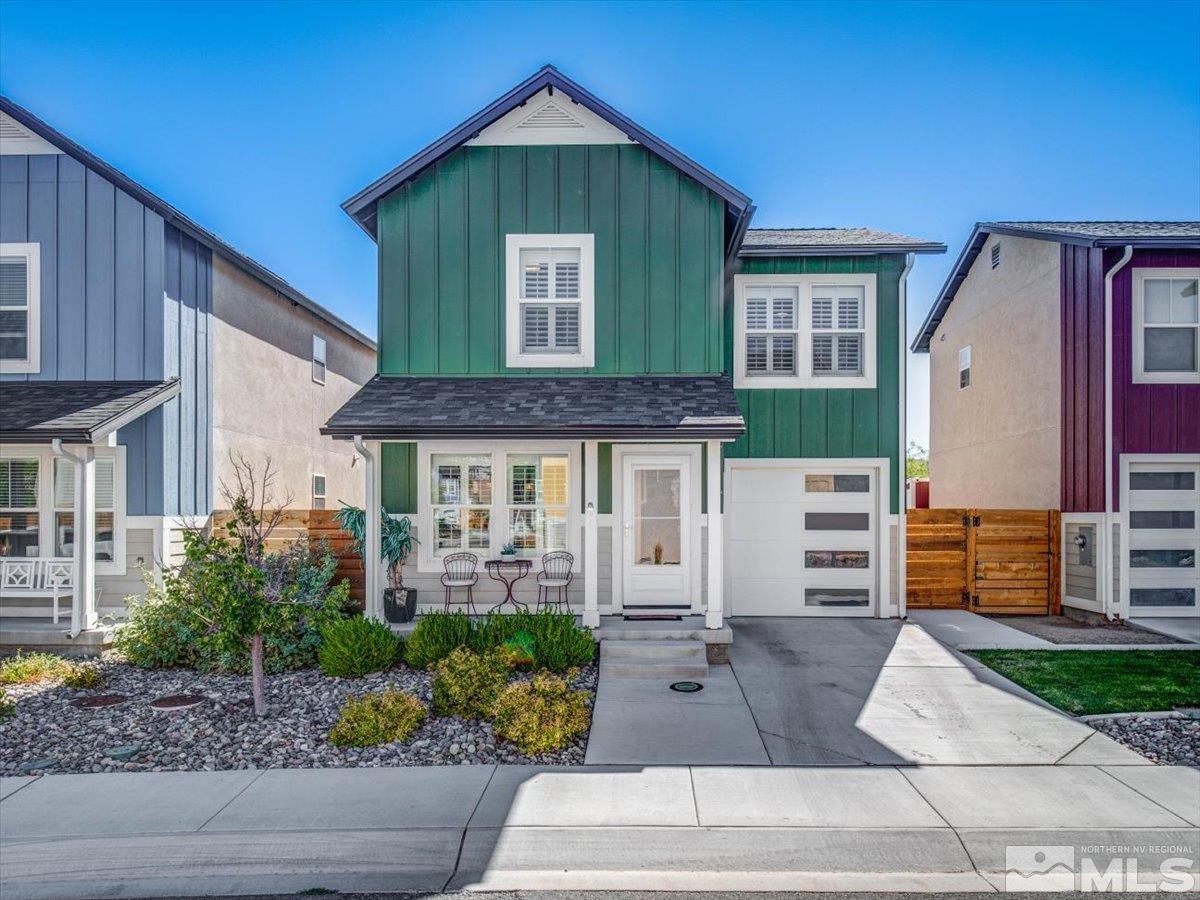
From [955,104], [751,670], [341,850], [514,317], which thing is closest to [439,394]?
[514,317]

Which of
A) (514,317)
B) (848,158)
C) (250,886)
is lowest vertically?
(250,886)

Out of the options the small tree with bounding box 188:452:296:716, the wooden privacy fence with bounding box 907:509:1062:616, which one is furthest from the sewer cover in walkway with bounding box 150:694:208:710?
the wooden privacy fence with bounding box 907:509:1062:616

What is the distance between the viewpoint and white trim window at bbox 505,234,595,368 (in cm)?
975

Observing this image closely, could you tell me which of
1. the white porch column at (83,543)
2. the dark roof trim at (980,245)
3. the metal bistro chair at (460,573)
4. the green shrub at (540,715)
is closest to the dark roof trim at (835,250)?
the dark roof trim at (980,245)

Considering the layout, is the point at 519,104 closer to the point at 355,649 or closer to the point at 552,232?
the point at 552,232

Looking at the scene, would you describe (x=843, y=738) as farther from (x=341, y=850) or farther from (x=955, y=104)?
(x=955, y=104)

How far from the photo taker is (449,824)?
472 cm

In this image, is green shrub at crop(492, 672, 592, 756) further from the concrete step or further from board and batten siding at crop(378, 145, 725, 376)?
board and batten siding at crop(378, 145, 725, 376)

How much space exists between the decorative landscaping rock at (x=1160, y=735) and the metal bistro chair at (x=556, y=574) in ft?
19.1

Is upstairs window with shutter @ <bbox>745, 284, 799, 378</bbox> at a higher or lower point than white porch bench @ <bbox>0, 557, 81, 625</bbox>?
higher

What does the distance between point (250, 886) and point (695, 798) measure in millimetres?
2895

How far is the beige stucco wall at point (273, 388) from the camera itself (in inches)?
445

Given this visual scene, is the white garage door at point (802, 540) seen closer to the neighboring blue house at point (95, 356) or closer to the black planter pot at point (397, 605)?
the black planter pot at point (397, 605)

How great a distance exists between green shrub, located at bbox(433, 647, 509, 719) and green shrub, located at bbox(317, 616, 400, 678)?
107 cm
